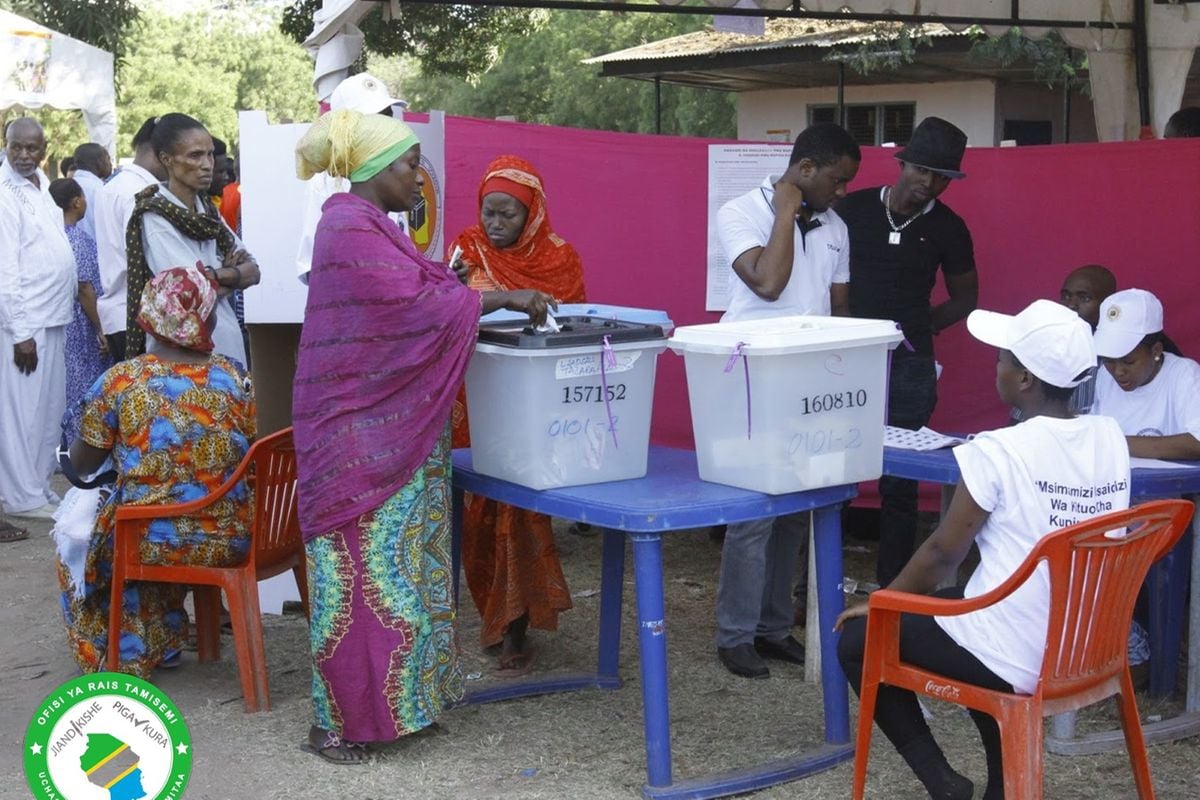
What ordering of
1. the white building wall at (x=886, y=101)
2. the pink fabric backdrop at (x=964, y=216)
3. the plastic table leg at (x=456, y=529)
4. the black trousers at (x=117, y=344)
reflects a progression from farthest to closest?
the white building wall at (x=886, y=101) → the black trousers at (x=117, y=344) → the pink fabric backdrop at (x=964, y=216) → the plastic table leg at (x=456, y=529)

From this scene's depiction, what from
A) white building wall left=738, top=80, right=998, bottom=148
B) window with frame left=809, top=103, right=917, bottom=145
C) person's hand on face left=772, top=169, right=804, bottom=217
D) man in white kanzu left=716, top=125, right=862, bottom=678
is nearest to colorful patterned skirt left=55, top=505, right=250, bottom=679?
man in white kanzu left=716, top=125, right=862, bottom=678

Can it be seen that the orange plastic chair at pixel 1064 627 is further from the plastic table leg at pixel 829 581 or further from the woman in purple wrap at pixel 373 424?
the woman in purple wrap at pixel 373 424

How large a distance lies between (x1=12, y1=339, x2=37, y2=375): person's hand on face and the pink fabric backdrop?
2196 millimetres

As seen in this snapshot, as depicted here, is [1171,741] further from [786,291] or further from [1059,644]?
[786,291]

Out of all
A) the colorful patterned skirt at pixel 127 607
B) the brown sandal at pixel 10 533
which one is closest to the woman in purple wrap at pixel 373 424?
the colorful patterned skirt at pixel 127 607

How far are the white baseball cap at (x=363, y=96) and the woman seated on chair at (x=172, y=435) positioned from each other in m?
0.82

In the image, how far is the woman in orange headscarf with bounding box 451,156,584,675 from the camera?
4.75 meters

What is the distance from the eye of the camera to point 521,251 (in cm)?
481

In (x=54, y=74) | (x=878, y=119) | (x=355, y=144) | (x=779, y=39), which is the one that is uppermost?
(x=779, y=39)

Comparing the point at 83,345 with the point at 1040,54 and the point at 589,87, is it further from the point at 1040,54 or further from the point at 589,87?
the point at 589,87

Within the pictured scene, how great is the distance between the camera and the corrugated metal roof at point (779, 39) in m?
15.0

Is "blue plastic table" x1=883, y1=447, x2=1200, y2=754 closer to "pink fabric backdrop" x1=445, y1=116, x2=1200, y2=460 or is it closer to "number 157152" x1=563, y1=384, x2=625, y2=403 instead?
"number 157152" x1=563, y1=384, x2=625, y2=403

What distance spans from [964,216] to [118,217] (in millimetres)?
3683

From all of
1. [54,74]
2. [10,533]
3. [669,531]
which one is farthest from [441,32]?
[669,531]
